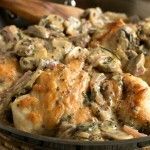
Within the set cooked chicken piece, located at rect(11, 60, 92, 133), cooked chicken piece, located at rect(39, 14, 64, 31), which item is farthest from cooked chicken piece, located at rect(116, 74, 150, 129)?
cooked chicken piece, located at rect(39, 14, 64, 31)

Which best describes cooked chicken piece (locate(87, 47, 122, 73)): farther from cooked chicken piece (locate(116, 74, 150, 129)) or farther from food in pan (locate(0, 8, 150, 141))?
cooked chicken piece (locate(116, 74, 150, 129))

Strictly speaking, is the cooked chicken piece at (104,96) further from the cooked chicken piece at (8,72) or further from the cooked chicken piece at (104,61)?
the cooked chicken piece at (8,72)

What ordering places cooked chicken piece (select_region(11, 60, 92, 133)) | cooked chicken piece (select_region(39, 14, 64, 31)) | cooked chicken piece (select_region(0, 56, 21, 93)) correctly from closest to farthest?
1. cooked chicken piece (select_region(11, 60, 92, 133))
2. cooked chicken piece (select_region(0, 56, 21, 93))
3. cooked chicken piece (select_region(39, 14, 64, 31))

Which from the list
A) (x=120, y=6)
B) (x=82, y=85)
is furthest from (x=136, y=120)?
(x=120, y=6)

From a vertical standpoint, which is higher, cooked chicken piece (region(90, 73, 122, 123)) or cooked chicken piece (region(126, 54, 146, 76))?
cooked chicken piece (region(126, 54, 146, 76))

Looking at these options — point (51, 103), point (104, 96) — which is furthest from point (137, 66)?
point (51, 103)

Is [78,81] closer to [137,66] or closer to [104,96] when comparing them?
[104,96]
